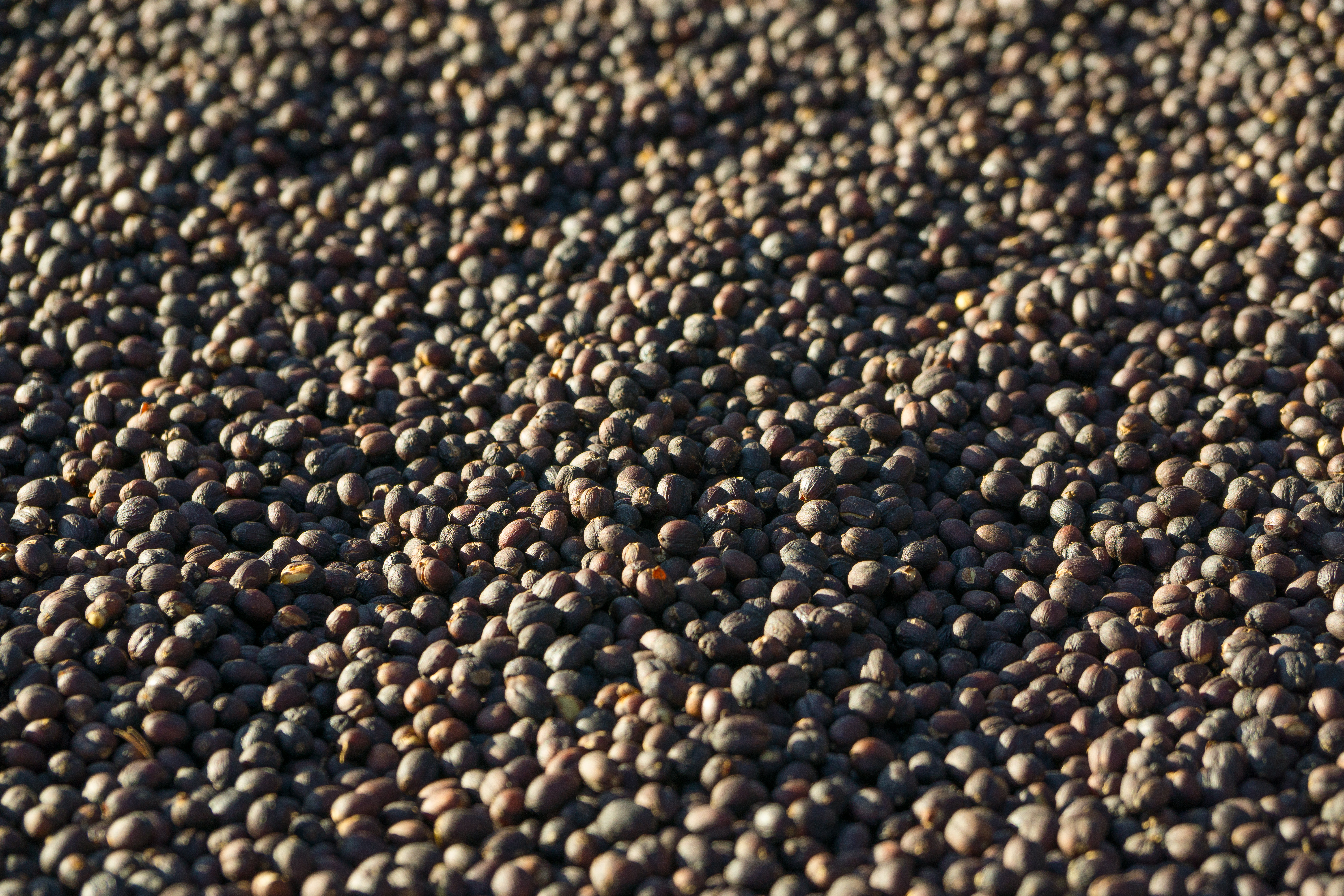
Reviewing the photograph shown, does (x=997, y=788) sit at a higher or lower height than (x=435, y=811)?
lower

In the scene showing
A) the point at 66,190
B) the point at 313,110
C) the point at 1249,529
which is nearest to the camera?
the point at 1249,529

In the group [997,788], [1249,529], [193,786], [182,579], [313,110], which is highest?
[313,110]

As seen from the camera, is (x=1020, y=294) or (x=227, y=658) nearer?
(x=227, y=658)

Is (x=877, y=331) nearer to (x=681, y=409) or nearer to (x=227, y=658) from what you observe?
(x=681, y=409)

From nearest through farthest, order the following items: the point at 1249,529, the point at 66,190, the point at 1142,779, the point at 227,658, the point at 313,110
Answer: the point at 1142,779 < the point at 227,658 < the point at 1249,529 < the point at 66,190 < the point at 313,110

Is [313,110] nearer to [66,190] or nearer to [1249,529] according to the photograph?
[66,190]

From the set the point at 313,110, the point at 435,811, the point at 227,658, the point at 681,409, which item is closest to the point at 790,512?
the point at 681,409
